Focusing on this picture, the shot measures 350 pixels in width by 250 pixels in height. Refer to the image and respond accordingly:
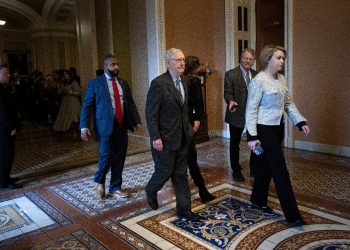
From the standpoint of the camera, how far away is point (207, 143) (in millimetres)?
6375

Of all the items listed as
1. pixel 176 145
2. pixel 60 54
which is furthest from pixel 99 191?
pixel 60 54

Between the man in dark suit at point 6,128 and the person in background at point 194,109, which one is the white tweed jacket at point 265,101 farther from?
the man in dark suit at point 6,128

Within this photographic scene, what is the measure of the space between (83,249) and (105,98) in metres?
1.46

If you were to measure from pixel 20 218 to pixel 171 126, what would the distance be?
1.70 metres

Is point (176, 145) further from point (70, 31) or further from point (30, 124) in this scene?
point (70, 31)

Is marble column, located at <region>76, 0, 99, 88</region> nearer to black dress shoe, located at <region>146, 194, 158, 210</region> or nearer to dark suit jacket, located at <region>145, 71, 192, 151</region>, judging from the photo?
black dress shoe, located at <region>146, 194, 158, 210</region>

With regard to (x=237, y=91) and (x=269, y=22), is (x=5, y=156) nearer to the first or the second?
(x=237, y=91)

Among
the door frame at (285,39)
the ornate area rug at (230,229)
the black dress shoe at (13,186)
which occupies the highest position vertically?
the door frame at (285,39)

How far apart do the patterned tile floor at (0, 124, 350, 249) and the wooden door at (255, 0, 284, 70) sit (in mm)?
2289

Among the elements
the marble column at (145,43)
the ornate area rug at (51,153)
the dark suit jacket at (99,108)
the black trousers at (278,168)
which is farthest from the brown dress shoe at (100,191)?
the marble column at (145,43)

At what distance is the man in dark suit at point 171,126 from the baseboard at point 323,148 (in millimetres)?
3012

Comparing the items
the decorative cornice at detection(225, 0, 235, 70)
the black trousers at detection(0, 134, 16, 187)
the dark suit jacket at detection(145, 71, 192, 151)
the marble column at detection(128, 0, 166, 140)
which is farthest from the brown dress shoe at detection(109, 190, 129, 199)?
the decorative cornice at detection(225, 0, 235, 70)

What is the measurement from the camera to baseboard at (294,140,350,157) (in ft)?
16.7

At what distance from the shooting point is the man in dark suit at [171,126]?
2.91 meters
